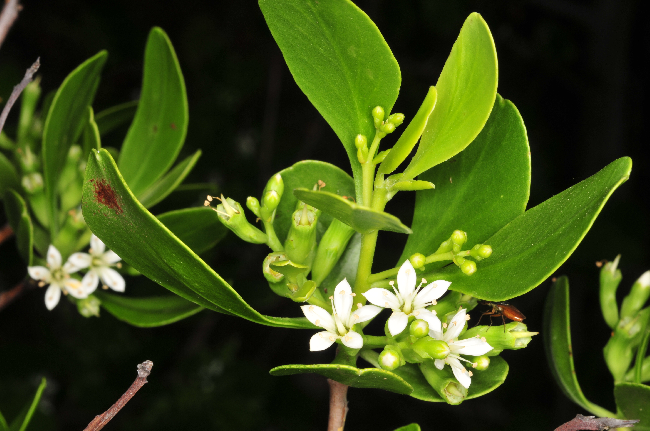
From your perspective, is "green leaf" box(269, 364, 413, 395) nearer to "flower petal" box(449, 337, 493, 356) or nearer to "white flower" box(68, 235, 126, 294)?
"flower petal" box(449, 337, 493, 356)

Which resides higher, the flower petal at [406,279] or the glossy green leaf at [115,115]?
the flower petal at [406,279]

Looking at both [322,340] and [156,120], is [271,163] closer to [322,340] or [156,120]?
[156,120]

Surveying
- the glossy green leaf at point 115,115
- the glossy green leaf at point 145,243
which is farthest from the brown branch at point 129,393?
the glossy green leaf at point 115,115

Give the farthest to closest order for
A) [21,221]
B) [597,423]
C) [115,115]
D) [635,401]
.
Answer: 1. [115,115]
2. [21,221]
3. [635,401]
4. [597,423]

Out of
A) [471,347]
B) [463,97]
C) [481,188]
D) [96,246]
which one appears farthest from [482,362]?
[96,246]

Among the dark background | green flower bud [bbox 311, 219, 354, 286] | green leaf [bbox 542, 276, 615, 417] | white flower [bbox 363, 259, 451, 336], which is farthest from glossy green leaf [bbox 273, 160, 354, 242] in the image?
the dark background

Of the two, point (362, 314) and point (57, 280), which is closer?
point (362, 314)

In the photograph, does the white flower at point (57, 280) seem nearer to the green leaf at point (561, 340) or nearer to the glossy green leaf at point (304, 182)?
the glossy green leaf at point (304, 182)
